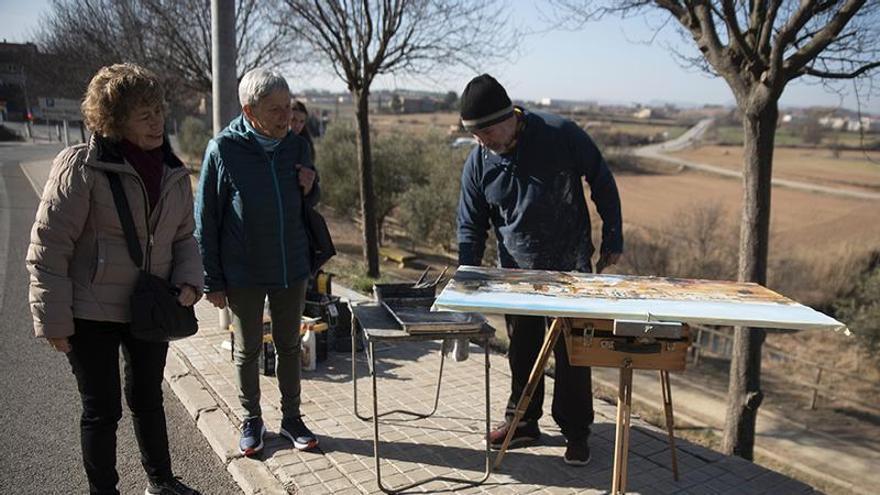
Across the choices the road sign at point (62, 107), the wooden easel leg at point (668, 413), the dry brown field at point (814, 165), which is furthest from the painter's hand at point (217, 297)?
the dry brown field at point (814, 165)

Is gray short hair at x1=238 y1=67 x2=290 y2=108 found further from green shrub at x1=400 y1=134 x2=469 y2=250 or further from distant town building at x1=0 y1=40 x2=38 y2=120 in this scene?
distant town building at x1=0 y1=40 x2=38 y2=120

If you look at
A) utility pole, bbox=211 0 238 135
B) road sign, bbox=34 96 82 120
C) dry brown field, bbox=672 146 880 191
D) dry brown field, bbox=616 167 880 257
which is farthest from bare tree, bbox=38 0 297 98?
dry brown field, bbox=672 146 880 191

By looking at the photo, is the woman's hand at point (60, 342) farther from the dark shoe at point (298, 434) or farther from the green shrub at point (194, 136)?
the green shrub at point (194, 136)

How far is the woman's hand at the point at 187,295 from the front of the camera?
9.61 ft

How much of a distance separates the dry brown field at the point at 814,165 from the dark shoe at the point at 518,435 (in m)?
44.5

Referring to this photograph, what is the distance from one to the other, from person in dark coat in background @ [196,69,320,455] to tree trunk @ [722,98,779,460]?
11.7ft

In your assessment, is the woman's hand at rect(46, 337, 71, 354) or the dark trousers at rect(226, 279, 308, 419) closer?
the woman's hand at rect(46, 337, 71, 354)

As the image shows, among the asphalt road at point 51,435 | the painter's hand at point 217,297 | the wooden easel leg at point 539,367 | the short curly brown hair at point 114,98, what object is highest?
the short curly brown hair at point 114,98

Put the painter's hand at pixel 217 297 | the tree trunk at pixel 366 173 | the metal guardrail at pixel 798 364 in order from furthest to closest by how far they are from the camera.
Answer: the metal guardrail at pixel 798 364, the tree trunk at pixel 366 173, the painter's hand at pixel 217 297

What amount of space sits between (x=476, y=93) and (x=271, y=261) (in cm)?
134

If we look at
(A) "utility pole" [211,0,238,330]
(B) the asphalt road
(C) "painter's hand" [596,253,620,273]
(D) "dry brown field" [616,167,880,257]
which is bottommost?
(D) "dry brown field" [616,167,880,257]

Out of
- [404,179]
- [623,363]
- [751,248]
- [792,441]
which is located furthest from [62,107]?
[623,363]

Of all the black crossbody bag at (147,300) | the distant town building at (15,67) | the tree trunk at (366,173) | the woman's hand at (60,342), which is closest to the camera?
the woman's hand at (60,342)

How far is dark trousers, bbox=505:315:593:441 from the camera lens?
367cm
